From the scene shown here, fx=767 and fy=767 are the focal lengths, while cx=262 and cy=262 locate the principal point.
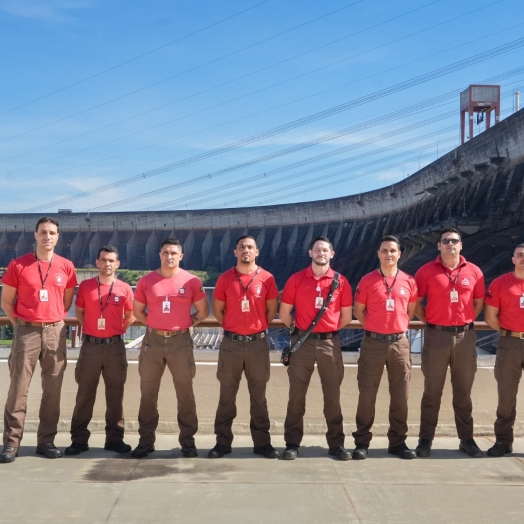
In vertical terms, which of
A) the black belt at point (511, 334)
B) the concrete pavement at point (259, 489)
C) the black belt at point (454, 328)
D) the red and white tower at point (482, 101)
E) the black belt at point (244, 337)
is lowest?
the concrete pavement at point (259, 489)

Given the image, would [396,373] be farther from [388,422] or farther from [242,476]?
[242,476]

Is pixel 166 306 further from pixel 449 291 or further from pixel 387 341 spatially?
pixel 449 291

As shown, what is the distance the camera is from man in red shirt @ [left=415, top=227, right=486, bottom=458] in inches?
234

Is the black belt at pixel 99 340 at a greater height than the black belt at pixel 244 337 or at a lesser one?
lesser

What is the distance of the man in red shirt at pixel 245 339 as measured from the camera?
5.90 metres

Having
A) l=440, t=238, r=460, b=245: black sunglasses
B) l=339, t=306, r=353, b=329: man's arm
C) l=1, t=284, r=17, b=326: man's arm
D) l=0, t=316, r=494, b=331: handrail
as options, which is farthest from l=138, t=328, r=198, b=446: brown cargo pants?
l=440, t=238, r=460, b=245: black sunglasses

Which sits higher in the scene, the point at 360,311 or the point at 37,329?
the point at 360,311

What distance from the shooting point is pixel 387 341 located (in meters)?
5.86

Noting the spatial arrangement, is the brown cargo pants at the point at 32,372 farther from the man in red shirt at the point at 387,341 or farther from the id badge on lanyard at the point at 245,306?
the man in red shirt at the point at 387,341

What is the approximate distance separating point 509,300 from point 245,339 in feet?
6.83

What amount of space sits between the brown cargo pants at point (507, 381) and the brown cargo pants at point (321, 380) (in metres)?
1.27

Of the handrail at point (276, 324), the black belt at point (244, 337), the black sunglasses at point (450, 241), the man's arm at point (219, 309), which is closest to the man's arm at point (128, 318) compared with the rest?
the handrail at point (276, 324)

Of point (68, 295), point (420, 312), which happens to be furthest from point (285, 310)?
point (68, 295)

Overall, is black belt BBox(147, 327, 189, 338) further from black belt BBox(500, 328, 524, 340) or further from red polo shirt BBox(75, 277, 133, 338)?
black belt BBox(500, 328, 524, 340)
